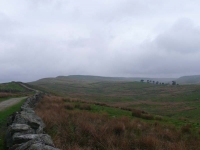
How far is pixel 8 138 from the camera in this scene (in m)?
8.01

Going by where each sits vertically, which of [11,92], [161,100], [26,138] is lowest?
[161,100]

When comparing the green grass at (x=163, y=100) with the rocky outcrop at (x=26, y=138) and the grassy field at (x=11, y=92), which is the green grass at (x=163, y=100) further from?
the grassy field at (x=11, y=92)

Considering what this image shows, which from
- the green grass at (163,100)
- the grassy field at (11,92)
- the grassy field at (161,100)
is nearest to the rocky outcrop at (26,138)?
the green grass at (163,100)

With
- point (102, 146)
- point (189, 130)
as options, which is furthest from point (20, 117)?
point (189, 130)

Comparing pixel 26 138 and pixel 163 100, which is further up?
pixel 26 138

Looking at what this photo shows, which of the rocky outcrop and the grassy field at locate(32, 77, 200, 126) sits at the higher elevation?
the rocky outcrop

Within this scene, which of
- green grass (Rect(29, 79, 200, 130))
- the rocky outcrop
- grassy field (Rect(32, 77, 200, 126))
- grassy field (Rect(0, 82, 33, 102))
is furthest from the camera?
grassy field (Rect(32, 77, 200, 126))

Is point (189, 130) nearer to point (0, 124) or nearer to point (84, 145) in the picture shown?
point (84, 145)

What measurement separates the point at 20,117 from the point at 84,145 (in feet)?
10.8

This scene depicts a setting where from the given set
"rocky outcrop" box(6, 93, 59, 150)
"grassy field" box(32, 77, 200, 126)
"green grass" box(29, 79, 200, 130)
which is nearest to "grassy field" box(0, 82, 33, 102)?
"green grass" box(29, 79, 200, 130)

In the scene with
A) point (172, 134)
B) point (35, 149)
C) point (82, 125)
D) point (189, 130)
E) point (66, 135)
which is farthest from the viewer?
point (189, 130)

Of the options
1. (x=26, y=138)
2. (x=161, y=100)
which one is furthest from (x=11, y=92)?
(x=161, y=100)

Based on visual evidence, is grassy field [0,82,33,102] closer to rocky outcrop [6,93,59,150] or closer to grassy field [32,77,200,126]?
grassy field [32,77,200,126]

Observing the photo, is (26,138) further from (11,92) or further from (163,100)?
(163,100)
